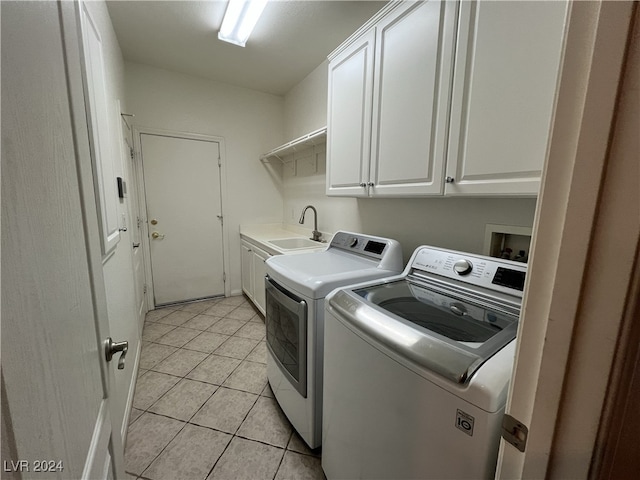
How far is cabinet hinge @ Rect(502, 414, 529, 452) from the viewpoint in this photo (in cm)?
42

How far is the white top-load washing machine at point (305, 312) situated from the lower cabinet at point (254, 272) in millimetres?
948

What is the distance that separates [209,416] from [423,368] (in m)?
1.56

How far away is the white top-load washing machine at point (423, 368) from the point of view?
652 millimetres

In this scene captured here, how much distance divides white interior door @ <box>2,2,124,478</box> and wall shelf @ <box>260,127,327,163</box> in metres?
1.92

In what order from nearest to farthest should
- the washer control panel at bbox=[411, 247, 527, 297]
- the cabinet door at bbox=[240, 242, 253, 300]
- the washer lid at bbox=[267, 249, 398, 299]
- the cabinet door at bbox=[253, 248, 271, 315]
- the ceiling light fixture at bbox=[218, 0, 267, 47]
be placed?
1. the washer control panel at bbox=[411, 247, 527, 297]
2. the washer lid at bbox=[267, 249, 398, 299]
3. the ceiling light fixture at bbox=[218, 0, 267, 47]
4. the cabinet door at bbox=[253, 248, 271, 315]
5. the cabinet door at bbox=[240, 242, 253, 300]

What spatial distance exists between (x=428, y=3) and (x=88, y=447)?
1871 millimetres

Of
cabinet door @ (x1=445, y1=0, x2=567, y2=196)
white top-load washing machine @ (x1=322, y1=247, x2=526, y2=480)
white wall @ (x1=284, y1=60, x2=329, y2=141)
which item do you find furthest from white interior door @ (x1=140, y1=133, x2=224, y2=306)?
cabinet door @ (x1=445, y1=0, x2=567, y2=196)

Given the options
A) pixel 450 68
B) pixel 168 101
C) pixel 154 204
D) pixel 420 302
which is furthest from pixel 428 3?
pixel 154 204

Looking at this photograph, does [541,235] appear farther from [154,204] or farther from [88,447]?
[154,204]

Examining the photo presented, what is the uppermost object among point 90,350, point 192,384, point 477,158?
point 477,158

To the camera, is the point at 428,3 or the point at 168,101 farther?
the point at 168,101

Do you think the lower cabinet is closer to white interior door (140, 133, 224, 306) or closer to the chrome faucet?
white interior door (140, 133, 224, 306)

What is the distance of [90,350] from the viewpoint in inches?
22.1

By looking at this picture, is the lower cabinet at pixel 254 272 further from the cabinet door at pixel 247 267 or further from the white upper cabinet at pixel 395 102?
the white upper cabinet at pixel 395 102
